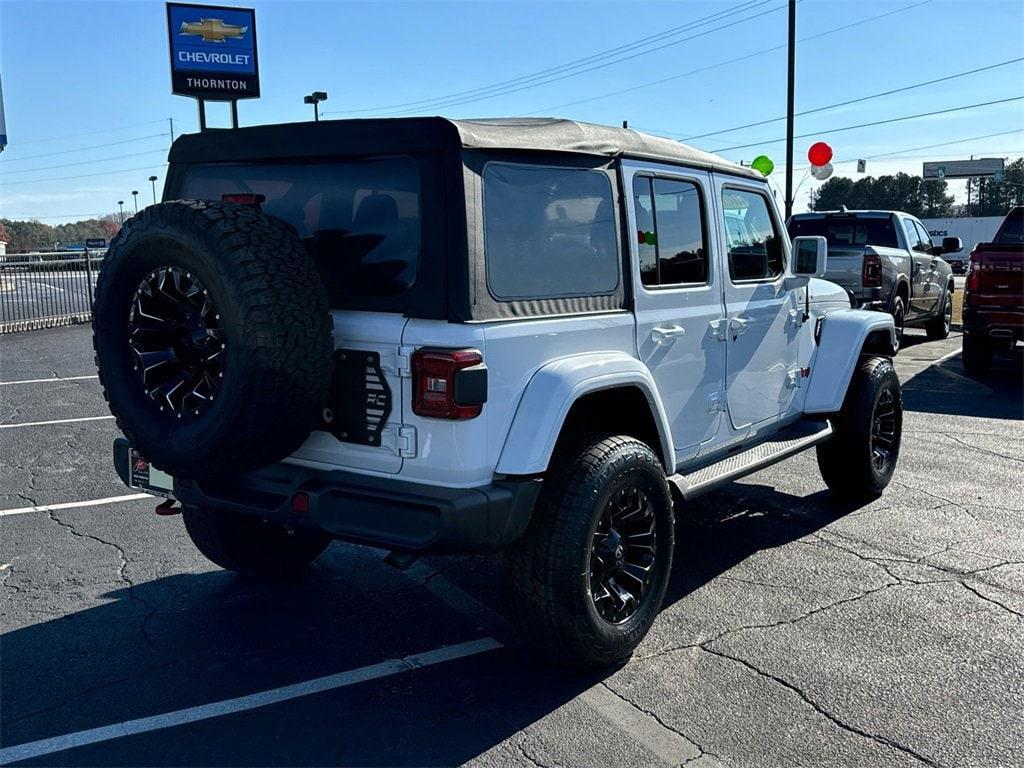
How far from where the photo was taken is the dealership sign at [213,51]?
27734mm

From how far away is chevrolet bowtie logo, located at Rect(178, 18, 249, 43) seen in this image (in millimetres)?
28062

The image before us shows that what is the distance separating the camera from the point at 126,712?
3.38m

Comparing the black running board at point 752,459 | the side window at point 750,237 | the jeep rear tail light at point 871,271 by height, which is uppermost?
the side window at point 750,237

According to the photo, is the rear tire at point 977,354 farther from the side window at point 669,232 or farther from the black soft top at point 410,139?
the black soft top at point 410,139

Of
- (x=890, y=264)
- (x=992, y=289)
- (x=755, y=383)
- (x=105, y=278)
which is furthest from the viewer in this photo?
(x=890, y=264)

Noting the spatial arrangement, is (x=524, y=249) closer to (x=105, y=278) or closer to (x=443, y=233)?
(x=443, y=233)

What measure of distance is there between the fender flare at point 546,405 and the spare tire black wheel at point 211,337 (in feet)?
2.28

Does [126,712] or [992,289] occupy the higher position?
[992,289]

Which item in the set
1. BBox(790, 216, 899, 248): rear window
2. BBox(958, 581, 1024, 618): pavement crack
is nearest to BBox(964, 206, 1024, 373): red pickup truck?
BBox(790, 216, 899, 248): rear window

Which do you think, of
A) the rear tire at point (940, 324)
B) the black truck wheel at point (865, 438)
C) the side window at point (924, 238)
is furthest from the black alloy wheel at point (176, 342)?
the rear tire at point (940, 324)

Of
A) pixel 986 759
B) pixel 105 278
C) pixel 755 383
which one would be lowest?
pixel 986 759

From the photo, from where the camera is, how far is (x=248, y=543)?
4.57m

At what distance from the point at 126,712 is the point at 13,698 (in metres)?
0.47

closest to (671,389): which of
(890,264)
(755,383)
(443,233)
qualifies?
(755,383)
